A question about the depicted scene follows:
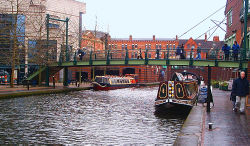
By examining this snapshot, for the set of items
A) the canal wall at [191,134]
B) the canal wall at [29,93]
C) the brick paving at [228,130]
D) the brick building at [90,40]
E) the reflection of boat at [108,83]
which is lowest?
the canal wall at [191,134]

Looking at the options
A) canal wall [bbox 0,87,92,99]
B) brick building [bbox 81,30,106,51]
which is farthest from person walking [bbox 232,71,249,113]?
brick building [bbox 81,30,106,51]

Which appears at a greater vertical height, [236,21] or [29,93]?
[236,21]

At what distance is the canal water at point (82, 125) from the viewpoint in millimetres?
14328

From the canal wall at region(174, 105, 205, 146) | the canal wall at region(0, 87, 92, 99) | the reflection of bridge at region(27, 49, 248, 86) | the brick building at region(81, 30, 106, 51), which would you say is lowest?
the canal wall at region(174, 105, 205, 146)

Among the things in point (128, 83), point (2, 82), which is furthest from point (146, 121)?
point (128, 83)

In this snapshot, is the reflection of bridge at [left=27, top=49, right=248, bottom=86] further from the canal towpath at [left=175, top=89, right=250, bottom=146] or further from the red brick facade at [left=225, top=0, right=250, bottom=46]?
the canal towpath at [left=175, top=89, right=250, bottom=146]

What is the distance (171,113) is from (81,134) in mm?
10023

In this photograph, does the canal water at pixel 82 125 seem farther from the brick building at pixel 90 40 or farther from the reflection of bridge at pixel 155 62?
the brick building at pixel 90 40

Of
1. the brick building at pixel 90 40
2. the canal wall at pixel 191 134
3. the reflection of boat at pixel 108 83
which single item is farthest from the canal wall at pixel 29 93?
the canal wall at pixel 191 134

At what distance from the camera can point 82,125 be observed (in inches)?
708

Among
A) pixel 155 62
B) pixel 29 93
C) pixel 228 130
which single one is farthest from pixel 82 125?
pixel 155 62

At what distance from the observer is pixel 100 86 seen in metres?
48.5

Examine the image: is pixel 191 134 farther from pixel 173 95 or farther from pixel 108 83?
pixel 108 83

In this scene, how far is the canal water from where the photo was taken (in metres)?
14.3
